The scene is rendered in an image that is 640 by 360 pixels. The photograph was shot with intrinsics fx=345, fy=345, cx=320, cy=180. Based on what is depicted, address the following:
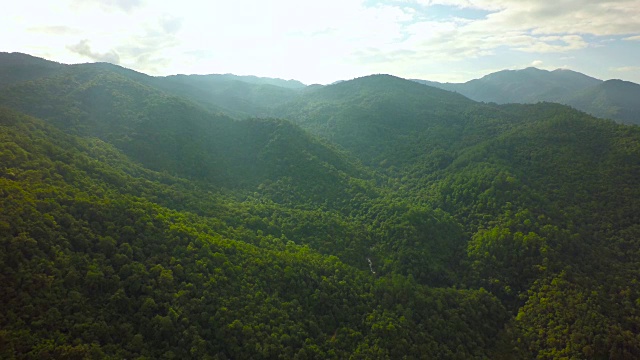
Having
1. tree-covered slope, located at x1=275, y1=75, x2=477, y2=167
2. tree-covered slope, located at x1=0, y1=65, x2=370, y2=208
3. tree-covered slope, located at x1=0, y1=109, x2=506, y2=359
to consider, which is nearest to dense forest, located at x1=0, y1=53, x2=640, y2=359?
tree-covered slope, located at x1=0, y1=109, x2=506, y2=359

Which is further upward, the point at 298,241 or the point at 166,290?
the point at 166,290

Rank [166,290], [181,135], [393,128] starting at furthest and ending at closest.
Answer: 1. [393,128]
2. [181,135]
3. [166,290]

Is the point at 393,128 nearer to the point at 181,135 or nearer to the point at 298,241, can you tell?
the point at 181,135

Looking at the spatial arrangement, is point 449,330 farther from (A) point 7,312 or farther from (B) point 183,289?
(A) point 7,312

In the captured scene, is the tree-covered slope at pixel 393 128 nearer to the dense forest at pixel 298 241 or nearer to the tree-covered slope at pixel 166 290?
the dense forest at pixel 298 241

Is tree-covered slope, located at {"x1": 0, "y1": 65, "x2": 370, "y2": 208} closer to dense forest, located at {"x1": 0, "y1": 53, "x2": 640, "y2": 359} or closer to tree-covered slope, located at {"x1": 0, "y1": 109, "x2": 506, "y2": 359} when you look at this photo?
dense forest, located at {"x1": 0, "y1": 53, "x2": 640, "y2": 359}

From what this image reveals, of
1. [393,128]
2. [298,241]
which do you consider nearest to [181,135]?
[298,241]

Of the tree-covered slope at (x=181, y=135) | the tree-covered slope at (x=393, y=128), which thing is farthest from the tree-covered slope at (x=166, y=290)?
the tree-covered slope at (x=393, y=128)

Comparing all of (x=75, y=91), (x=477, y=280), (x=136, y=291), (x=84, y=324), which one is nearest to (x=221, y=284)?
(x=136, y=291)

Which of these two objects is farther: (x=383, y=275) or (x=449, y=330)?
(x=383, y=275)
